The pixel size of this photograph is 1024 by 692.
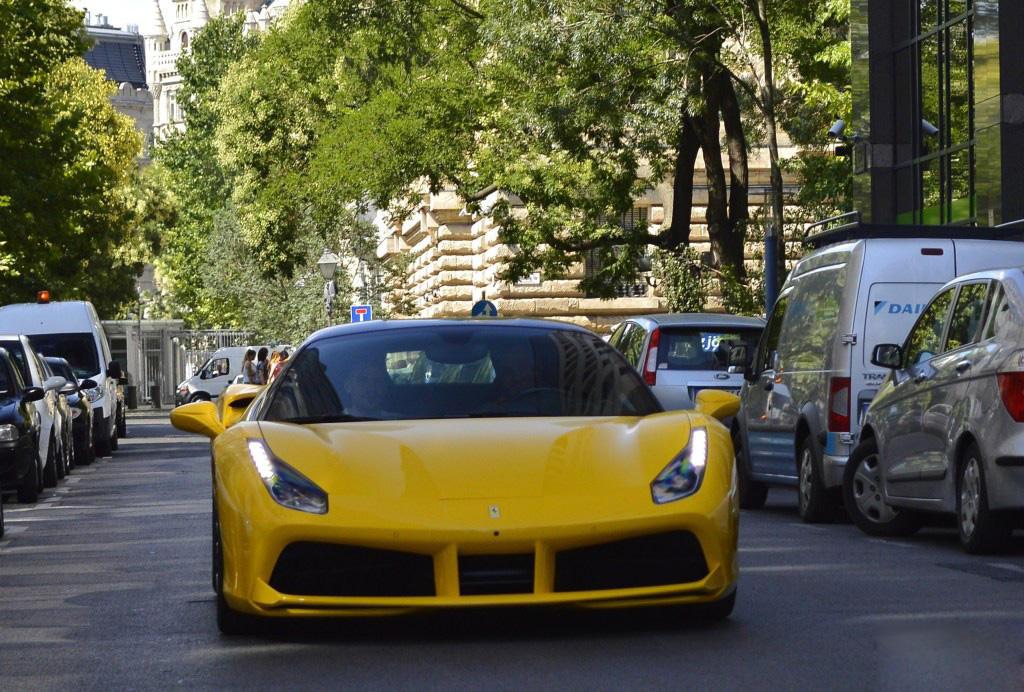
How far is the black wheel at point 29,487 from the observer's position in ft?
65.2

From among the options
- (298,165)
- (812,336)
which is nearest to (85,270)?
(298,165)

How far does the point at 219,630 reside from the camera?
27.8 feet

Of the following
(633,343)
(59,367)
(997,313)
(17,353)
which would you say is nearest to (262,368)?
(59,367)

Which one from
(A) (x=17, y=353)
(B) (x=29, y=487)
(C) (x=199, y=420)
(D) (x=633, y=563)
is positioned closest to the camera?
(D) (x=633, y=563)

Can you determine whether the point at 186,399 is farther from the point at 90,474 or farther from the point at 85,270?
the point at 90,474

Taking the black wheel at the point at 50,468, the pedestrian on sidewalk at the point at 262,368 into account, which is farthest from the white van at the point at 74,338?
the pedestrian on sidewalk at the point at 262,368

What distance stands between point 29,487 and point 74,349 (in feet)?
36.4

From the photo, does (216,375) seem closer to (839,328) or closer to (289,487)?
(839,328)

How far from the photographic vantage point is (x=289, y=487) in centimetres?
781

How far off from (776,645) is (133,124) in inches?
2550

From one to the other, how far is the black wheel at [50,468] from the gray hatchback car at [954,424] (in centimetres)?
1097

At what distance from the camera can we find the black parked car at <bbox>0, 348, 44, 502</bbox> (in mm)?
19266

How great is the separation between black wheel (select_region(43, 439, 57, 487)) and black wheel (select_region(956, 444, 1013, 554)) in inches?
493

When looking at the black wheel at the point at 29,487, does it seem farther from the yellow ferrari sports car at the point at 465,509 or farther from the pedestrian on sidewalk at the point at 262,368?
the pedestrian on sidewalk at the point at 262,368
